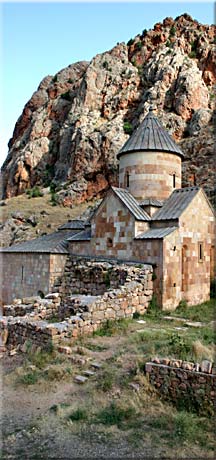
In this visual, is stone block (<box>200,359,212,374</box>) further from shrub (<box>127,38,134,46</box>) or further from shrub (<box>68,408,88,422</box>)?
shrub (<box>127,38,134,46</box>)

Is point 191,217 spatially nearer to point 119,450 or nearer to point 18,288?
point 18,288

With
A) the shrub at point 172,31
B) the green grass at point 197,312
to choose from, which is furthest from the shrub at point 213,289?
the shrub at point 172,31

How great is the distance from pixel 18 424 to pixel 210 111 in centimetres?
3645

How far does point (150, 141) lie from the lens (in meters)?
15.7

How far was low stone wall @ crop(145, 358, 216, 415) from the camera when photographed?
5734 mm

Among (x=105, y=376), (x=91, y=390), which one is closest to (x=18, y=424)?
(x=91, y=390)

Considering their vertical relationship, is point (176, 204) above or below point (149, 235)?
above

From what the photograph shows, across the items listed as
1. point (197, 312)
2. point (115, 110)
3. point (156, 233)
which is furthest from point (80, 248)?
point (115, 110)

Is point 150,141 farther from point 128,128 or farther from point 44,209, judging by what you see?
point 128,128

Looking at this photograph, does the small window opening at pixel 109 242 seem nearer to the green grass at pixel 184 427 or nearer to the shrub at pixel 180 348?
the shrub at pixel 180 348

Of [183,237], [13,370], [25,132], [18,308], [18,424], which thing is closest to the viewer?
[18,424]

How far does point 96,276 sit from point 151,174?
4844mm

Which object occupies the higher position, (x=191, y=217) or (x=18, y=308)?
(x=191, y=217)

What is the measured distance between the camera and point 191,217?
555 inches
